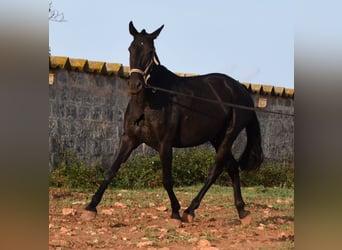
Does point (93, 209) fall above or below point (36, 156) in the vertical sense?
below

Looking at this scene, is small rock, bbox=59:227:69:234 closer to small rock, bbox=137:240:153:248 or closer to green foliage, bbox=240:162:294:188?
small rock, bbox=137:240:153:248

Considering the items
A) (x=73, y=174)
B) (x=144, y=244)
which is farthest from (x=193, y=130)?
(x=73, y=174)

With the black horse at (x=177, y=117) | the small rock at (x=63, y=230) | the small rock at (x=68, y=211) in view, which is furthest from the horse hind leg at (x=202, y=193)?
the small rock at (x=63, y=230)

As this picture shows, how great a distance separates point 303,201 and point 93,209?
255cm

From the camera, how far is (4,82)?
157 centimetres

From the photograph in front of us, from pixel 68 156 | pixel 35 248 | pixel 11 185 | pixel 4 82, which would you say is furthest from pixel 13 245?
pixel 68 156

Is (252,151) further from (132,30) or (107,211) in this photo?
(132,30)

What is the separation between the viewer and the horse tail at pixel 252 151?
4.57 meters

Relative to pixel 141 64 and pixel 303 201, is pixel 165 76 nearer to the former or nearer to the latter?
pixel 141 64

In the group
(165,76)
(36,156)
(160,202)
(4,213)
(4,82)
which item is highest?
(165,76)

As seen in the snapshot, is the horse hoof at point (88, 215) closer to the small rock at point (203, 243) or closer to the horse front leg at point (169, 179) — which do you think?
the horse front leg at point (169, 179)

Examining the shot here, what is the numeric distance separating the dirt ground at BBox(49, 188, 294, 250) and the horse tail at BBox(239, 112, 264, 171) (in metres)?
0.40

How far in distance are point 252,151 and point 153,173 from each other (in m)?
1.35

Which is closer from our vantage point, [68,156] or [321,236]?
[321,236]
